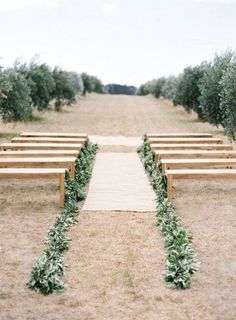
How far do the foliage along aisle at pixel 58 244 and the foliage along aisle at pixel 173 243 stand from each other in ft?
5.20

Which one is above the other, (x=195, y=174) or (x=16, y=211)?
(x=195, y=174)

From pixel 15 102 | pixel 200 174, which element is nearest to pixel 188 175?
pixel 200 174

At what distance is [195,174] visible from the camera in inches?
426

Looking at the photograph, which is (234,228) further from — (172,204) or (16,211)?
(16,211)

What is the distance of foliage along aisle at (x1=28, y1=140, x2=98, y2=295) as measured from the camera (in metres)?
6.41

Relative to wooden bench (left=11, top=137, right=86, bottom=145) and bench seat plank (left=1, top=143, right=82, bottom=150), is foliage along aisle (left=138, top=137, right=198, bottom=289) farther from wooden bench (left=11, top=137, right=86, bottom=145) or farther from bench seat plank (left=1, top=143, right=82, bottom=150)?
wooden bench (left=11, top=137, right=86, bottom=145)

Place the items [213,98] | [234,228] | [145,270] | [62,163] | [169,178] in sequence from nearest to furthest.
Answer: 1. [145,270]
2. [234,228]
3. [169,178]
4. [62,163]
5. [213,98]

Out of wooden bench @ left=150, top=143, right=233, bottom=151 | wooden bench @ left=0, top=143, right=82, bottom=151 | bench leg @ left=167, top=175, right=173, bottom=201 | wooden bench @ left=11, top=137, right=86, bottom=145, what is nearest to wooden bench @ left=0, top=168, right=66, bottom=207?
bench leg @ left=167, top=175, right=173, bottom=201

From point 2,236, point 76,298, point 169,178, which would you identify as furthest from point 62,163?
point 76,298

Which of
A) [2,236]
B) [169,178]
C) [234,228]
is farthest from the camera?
[169,178]

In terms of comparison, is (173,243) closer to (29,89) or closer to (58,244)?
(58,244)

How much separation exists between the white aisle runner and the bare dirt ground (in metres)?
0.56

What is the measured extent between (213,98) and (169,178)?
494 inches

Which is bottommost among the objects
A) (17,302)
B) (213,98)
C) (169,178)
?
(17,302)
